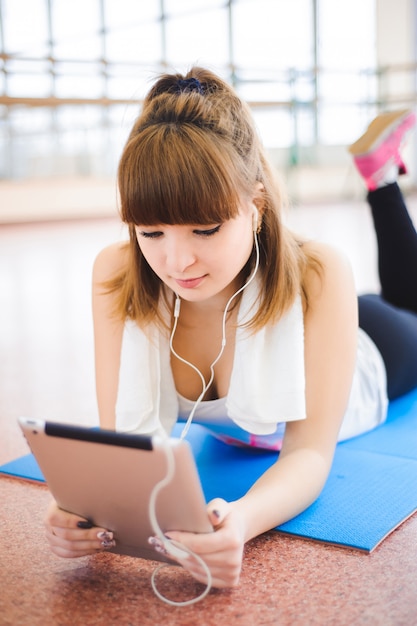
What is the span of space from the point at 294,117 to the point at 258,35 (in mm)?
2062

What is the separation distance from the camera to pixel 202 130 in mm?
992

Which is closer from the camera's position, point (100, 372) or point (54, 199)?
point (100, 372)

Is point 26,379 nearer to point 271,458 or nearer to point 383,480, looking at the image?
point 271,458

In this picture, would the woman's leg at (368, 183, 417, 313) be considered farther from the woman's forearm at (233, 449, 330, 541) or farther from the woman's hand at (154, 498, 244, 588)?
the woman's hand at (154, 498, 244, 588)

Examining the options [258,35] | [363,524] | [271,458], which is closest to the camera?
[363,524]

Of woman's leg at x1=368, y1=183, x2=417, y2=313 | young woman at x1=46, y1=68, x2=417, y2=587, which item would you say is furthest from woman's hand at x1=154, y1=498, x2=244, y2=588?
woman's leg at x1=368, y1=183, x2=417, y2=313

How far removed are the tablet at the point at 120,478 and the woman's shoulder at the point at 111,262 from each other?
1.59 feet

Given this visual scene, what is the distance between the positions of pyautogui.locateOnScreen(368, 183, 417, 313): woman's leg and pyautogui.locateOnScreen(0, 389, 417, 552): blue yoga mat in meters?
0.48

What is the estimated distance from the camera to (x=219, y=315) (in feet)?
4.39

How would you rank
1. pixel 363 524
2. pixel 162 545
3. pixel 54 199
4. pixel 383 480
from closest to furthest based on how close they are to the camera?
1. pixel 162 545
2. pixel 363 524
3. pixel 383 480
4. pixel 54 199

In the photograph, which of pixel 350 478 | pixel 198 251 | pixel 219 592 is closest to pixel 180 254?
pixel 198 251

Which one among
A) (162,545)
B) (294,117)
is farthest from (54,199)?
(162,545)

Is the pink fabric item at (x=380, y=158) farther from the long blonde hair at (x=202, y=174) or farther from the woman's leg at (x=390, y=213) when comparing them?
the long blonde hair at (x=202, y=174)

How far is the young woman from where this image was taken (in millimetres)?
A: 956
